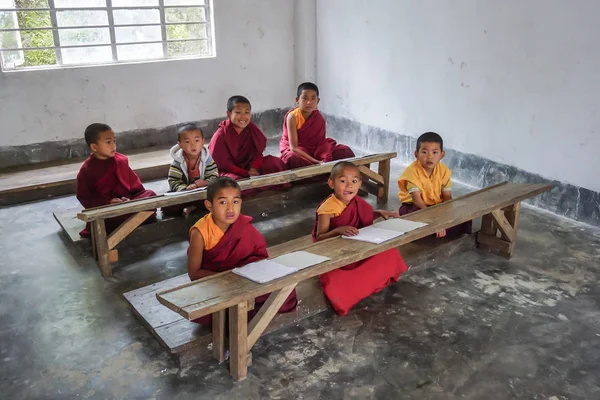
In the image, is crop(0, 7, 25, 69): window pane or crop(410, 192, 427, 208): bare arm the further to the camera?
crop(0, 7, 25, 69): window pane

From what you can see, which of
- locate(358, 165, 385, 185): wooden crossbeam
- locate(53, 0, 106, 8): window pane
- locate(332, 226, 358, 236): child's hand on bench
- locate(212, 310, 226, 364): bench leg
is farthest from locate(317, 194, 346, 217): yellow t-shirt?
locate(53, 0, 106, 8): window pane

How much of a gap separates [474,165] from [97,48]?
4326 millimetres

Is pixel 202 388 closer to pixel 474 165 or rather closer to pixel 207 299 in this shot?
pixel 207 299

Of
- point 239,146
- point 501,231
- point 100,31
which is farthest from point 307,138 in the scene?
point 100,31

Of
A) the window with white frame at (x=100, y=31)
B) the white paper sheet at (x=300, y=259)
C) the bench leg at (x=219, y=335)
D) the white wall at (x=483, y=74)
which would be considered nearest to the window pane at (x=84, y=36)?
the window with white frame at (x=100, y=31)

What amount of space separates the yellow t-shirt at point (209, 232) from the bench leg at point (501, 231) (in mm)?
1958

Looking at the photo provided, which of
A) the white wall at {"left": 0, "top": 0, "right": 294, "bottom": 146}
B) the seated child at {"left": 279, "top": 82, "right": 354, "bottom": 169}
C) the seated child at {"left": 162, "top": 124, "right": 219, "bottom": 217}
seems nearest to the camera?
the seated child at {"left": 162, "top": 124, "right": 219, "bottom": 217}

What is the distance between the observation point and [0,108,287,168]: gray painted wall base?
5.96m

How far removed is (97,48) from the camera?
6242mm

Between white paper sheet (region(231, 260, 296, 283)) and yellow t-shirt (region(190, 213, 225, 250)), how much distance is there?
0.88 feet

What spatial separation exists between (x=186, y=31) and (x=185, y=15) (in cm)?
19

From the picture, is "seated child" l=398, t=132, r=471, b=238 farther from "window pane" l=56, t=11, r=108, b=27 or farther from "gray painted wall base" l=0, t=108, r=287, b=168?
"window pane" l=56, t=11, r=108, b=27

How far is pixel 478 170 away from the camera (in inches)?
214

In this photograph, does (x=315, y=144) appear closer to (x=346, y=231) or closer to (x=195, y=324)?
(x=346, y=231)
